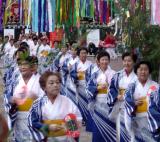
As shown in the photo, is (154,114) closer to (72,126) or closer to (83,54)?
(72,126)

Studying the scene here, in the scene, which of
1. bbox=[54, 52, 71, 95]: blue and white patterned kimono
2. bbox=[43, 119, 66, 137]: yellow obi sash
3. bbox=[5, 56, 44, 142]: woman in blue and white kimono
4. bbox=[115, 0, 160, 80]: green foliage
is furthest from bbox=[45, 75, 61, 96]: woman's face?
bbox=[54, 52, 71, 95]: blue and white patterned kimono

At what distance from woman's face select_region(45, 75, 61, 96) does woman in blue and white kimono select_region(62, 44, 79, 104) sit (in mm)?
6339

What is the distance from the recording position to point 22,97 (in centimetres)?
668

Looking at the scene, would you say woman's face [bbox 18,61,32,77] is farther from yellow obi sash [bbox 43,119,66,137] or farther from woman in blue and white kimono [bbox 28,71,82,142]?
yellow obi sash [bbox 43,119,66,137]

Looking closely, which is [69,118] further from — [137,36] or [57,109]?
[137,36]

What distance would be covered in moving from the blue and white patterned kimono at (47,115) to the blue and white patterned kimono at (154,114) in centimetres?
100

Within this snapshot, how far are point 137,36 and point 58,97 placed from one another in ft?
12.1

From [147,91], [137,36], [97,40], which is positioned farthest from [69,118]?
[97,40]

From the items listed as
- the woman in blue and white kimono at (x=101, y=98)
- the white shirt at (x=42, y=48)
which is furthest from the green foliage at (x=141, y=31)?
the white shirt at (x=42, y=48)

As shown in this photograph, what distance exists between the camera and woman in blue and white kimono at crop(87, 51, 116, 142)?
853 cm

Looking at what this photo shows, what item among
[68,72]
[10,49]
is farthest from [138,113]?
[10,49]

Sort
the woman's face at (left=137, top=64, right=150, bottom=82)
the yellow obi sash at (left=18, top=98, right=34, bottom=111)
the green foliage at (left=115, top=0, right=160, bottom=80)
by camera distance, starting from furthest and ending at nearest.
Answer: the green foliage at (left=115, top=0, right=160, bottom=80), the woman's face at (left=137, top=64, right=150, bottom=82), the yellow obi sash at (left=18, top=98, right=34, bottom=111)

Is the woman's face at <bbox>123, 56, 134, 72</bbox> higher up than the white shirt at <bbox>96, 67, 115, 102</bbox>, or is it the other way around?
the woman's face at <bbox>123, 56, 134, 72</bbox>

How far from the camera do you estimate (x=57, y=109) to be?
5398mm
